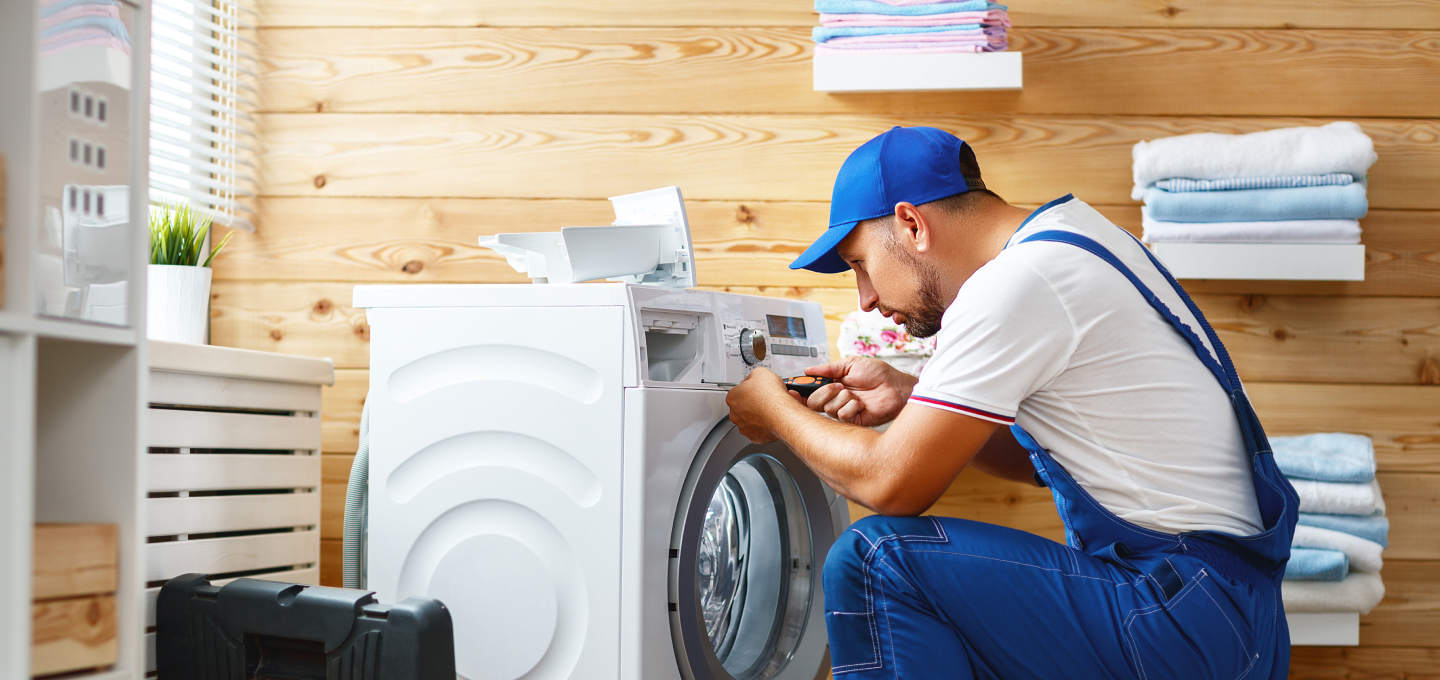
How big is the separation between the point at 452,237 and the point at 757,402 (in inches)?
40.0

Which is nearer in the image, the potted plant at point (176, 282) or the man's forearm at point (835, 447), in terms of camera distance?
the man's forearm at point (835, 447)

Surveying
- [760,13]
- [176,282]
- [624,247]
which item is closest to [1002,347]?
[624,247]

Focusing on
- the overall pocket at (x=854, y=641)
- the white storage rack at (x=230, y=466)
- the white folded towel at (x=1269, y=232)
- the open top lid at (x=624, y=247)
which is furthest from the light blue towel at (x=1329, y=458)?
the white storage rack at (x=230, y=466)

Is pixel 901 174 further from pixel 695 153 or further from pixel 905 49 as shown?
pixel 695 153

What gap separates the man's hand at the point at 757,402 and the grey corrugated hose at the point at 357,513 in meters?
0.56

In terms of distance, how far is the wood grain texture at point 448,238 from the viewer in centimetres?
222

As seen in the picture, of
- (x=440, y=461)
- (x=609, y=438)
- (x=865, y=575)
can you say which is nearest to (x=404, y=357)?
(x=440, y=461)

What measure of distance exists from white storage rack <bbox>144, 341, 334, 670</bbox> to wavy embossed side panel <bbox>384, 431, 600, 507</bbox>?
0.24m

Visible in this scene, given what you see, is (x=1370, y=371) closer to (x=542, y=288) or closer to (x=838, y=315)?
(x=838, y=315)

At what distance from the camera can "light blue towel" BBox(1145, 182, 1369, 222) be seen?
6.29 ft

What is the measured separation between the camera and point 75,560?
41.5 inches

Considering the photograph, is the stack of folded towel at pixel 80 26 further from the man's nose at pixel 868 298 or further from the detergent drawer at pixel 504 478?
the man's nose at pixel 868 298

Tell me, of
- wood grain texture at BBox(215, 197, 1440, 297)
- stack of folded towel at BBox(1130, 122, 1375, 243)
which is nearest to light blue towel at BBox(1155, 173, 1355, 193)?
stack of folded towel at BBox(1130, 122, 1375, 243)

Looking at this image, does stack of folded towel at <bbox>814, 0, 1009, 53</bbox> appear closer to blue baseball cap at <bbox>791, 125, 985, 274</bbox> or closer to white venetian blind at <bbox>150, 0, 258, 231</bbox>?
blue baseball cap at <bbox>791, 125, 985, 274</bbox>
